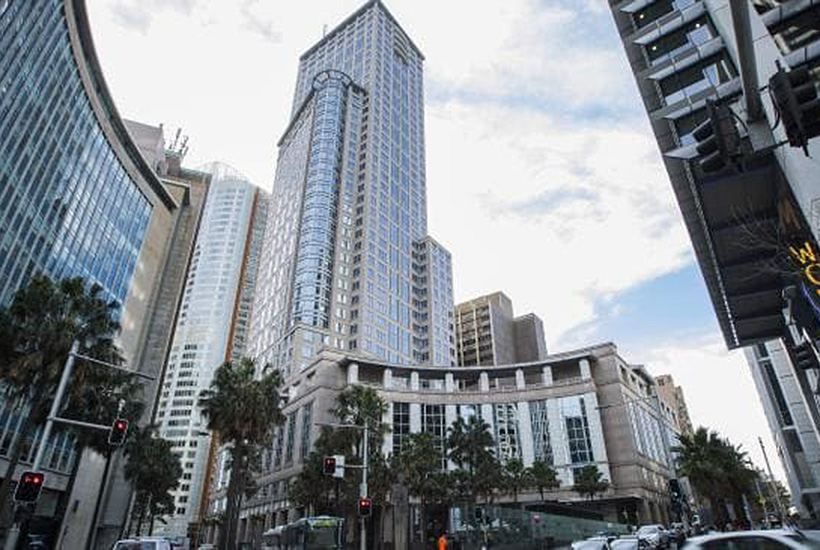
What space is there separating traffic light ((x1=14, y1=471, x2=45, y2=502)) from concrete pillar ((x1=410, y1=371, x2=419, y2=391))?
222 ft

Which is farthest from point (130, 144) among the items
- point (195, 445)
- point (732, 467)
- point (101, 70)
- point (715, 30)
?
point (195, 445)

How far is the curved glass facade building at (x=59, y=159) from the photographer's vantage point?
3994cm

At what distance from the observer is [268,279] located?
13225cm

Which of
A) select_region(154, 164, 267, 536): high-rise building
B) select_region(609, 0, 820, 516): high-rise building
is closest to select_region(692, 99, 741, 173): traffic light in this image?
select_region(609, 0, 820, 516): high-rise building

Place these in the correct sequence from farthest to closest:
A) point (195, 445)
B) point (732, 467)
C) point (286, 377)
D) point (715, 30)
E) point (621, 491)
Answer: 1. point (195, 445)
2. point (286, 377)
3. point (621, 491)
4. point (732, 467)
5. point (715, 30)

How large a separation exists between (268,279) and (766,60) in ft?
409

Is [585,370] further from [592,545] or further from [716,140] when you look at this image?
[716,140]

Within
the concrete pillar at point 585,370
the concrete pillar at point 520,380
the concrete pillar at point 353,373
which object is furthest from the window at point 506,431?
the concrete pillar at point 353,373

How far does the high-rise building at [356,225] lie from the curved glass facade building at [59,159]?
47526mm

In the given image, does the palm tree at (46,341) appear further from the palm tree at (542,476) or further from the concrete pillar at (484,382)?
the concrete pillar at (484,382)

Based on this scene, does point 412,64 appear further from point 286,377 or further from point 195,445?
point 195,445

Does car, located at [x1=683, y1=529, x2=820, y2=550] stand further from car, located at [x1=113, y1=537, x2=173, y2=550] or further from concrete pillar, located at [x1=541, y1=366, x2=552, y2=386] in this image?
concrete pillar, located at [x1=541, y1=366, x2=552, y2=386]

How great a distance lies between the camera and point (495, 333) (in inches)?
6304

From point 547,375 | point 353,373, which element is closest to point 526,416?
point 547,375
